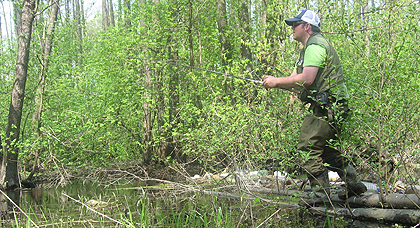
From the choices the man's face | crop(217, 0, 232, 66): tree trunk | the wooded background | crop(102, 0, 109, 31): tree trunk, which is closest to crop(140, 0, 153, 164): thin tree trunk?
the wooded background

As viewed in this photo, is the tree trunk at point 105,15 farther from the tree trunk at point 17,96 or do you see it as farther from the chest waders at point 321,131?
the chest waders at point 321,131

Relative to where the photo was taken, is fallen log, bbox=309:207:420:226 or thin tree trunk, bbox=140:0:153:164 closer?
fallen log, bbox=309:207:420:226

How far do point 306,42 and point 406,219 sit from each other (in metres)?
2.05

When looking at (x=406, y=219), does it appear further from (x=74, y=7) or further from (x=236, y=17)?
(x=74, y=7)

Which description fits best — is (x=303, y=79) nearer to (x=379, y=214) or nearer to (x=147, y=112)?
(x=379, y=214)

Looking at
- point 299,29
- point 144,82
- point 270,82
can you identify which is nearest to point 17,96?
point 144,82

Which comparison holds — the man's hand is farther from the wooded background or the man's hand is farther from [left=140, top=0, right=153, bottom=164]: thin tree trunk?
[left=140, top=0, right=153, bottom=164]: thin tree trunk

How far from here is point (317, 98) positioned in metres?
4.13

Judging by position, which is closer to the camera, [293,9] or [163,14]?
[293,9]

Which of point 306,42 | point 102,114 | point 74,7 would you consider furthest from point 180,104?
point 74,7

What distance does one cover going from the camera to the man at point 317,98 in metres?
4.11

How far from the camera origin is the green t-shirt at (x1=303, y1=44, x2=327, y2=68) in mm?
4105

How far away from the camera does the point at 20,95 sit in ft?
28.8

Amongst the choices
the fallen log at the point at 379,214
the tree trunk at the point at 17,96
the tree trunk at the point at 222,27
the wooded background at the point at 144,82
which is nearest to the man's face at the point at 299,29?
the fallen log at the point at 379,214
